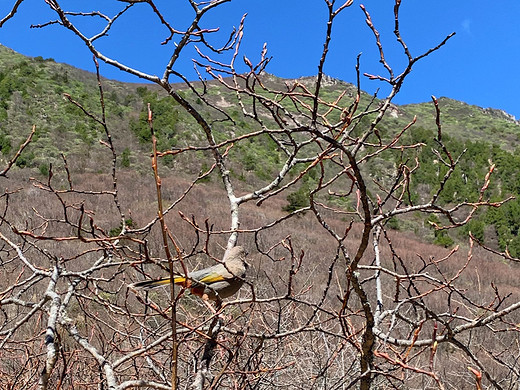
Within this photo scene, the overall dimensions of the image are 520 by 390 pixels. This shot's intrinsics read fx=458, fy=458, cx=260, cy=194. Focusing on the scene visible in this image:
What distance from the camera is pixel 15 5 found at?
1.61 metres

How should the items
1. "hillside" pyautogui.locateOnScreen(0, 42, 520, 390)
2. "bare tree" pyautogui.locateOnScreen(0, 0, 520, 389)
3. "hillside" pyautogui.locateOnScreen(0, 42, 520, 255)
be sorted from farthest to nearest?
"hillside" pyautogui.locateOnScreen(0, 42, 520, 255), "hillside" pyautogui.locateOnScreen(0, 42, 520, 390), "bare tree" pyautogui.locateOnScreen(0, 0, 520, 389)

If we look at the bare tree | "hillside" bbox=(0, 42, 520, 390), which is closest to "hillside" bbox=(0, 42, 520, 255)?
"hillside" bbox=(0, 42, 520, 390)

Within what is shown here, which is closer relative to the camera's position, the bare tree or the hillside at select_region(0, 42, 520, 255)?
the bare tree

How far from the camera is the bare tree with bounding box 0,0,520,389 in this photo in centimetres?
133

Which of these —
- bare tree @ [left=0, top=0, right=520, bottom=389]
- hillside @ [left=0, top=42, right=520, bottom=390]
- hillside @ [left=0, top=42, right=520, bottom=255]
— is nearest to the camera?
bare tree @ [left=0, top=0, right=520, bottom=389]

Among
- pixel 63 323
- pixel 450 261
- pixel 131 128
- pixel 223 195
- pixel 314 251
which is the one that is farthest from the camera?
pixel 131 128

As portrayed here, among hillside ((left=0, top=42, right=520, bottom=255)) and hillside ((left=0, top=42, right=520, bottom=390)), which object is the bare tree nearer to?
hillside ((left=0, top=42, right=520, bottom=390))

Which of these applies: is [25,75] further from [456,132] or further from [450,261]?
[456,132]

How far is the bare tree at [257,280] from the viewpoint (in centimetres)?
133

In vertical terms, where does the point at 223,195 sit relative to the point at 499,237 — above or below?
below

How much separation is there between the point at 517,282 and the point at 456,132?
2692 centimetres

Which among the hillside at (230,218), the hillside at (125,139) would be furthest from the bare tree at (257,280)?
the hillside at (125,139)

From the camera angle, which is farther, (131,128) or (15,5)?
(131,128)

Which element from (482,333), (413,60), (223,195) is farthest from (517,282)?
(413,60)
